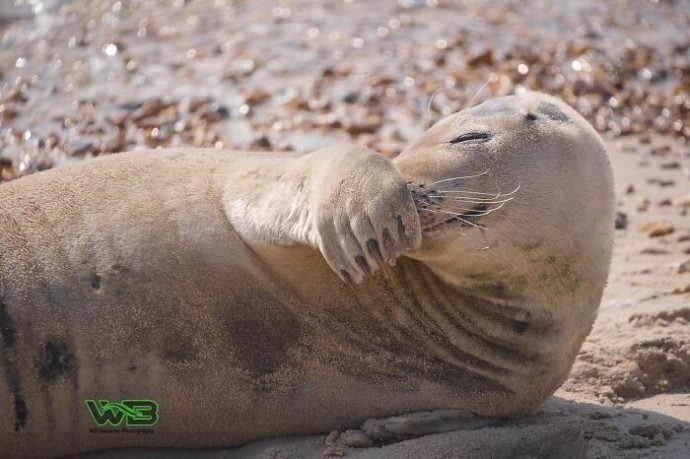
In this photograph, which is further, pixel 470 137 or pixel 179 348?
pixel 470 137

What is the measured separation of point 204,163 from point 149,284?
2.04 ft

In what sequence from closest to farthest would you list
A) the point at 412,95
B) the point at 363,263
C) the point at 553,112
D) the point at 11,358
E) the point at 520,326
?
the point at 363,263, the point at 11,358, the point at 520,326, the point at 553,112, the point at 412,95

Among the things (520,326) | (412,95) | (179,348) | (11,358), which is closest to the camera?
(11,358)

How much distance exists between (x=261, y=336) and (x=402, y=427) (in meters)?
0.56

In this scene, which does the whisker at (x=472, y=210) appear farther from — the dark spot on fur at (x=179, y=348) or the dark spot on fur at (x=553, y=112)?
the dark spot on fur at (x=179, y=348)

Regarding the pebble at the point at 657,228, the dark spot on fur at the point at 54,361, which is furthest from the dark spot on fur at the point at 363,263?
the pebble at the point at 657,228

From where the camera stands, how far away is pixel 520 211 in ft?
12.5

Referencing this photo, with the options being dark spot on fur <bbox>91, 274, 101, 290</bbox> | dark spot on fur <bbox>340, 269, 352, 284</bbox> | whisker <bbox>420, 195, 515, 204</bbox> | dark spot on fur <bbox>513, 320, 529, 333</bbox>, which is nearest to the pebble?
dark spot on fur <bbox>513, 320, 529, 333</bbox>

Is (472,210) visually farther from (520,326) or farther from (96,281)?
(96,281)

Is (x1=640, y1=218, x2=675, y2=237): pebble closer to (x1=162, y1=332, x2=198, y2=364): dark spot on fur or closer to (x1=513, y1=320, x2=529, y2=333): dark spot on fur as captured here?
(x1=513, y1=320, x2=529, y2=333): dark spot on fur

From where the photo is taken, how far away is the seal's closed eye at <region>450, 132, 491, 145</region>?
3.95 m

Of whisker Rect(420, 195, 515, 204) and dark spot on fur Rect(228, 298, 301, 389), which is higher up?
whisker Rect(420, 195, 515, 204)

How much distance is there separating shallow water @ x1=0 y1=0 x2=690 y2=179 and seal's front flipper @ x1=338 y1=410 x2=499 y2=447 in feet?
11.2

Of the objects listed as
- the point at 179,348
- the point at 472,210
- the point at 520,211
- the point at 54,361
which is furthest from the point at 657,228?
the point at 54,361
